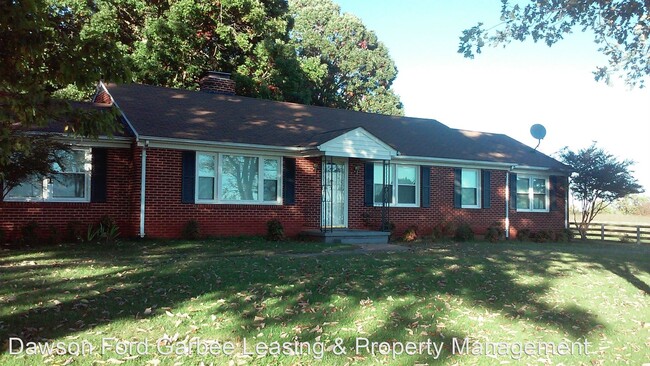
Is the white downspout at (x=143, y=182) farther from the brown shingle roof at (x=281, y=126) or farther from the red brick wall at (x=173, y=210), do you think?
the brown shingle roof at (x=281, y=126)

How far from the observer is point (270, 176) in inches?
656

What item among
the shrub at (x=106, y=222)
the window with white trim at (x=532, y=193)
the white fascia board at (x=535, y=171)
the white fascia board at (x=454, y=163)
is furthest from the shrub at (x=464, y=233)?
the shrub at (x=106, y=222)

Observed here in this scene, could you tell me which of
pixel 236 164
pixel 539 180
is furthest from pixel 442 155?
pixel 236 164

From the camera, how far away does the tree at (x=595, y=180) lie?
902 inches

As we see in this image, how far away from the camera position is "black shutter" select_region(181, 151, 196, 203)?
598 inches

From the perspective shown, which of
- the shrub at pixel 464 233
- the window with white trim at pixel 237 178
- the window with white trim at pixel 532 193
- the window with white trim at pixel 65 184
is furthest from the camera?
the window with white trim at pixel 532 193

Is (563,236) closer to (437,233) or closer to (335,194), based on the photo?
(437,233)

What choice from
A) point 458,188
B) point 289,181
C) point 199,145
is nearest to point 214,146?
point 199,145

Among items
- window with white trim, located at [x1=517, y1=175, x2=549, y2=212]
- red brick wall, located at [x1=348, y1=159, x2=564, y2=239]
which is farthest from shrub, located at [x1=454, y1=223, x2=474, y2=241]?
window with white trim, located at [x1=517, y1=175, x2=549, y2=212]

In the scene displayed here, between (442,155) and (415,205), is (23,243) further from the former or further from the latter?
(442,155)

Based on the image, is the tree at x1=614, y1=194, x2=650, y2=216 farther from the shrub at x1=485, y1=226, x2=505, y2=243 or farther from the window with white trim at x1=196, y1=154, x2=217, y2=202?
the window with white trim at x1=196, y1=154, x2=217, y2=202

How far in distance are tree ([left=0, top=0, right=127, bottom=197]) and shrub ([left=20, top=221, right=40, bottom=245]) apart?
8.82 metres

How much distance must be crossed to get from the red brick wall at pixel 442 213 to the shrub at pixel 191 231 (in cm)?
500

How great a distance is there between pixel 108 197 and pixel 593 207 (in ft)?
62.6
